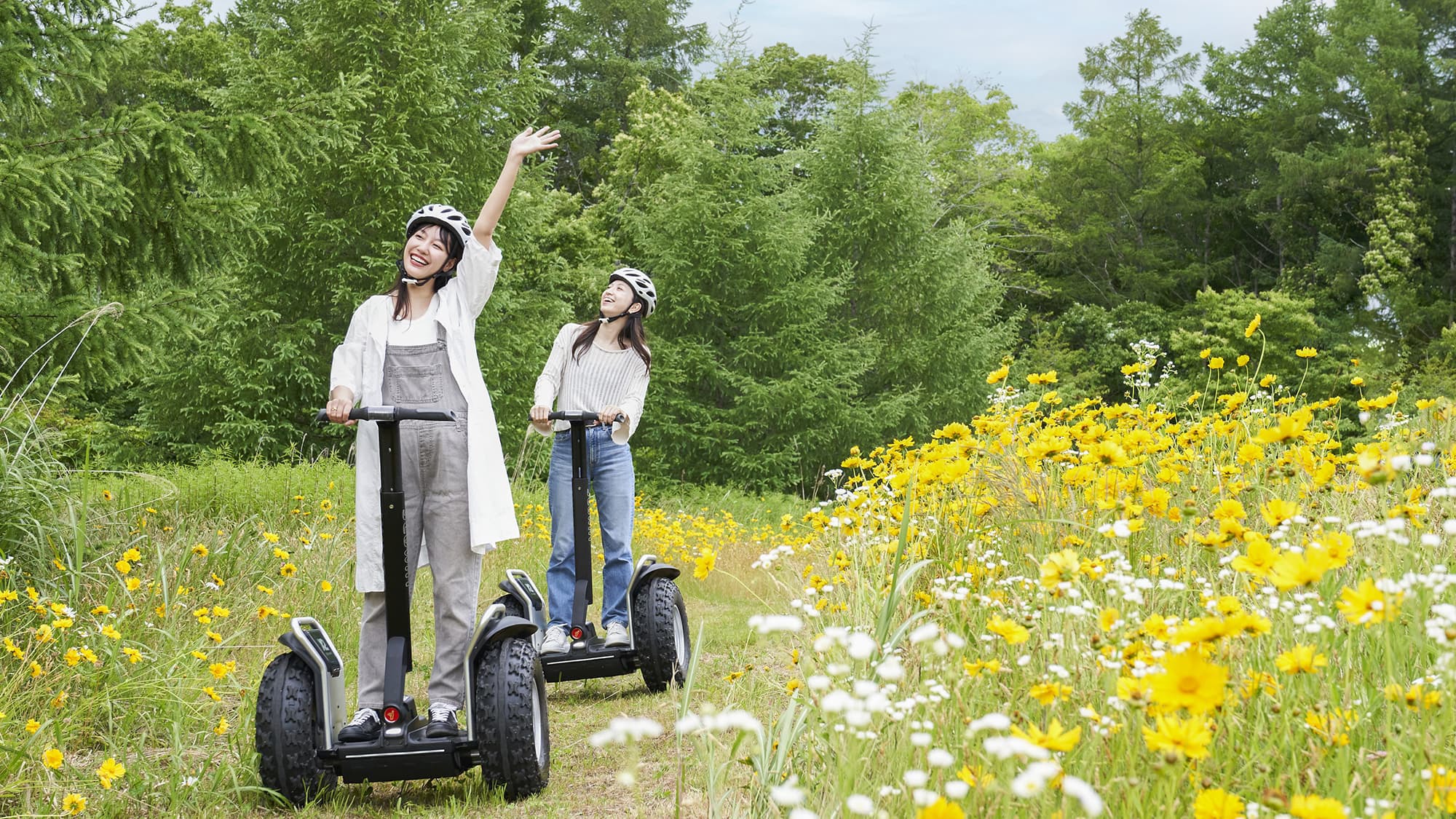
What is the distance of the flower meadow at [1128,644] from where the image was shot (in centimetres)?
146

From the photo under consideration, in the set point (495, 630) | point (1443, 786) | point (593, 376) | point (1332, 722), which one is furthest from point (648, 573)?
point (1443, 786)

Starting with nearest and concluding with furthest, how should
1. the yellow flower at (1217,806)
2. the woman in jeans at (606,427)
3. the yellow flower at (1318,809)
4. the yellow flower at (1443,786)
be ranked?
1. the yellow flower at (1318,809)
2. the yellow flower at (1217,806)
3. the yellow flower at (1443,786)
4. the woman in jeans at (606,427)

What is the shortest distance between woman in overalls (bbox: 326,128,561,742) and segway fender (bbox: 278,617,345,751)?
82mm

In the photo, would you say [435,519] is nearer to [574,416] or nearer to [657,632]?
[574,416]

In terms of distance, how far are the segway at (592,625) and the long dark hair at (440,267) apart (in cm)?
108

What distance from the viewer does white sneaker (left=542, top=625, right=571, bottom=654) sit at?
4.39 meters

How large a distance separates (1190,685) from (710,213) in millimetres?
15375

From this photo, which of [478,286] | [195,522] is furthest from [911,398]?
[478,286]

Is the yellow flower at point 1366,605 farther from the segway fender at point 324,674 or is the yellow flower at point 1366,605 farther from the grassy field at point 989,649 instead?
the segway fender at point 324,674

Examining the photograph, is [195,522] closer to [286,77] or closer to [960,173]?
[286,77]

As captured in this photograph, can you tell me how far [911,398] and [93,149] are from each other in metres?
13.6

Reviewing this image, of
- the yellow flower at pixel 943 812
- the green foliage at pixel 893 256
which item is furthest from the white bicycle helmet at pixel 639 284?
the green foliage at pixel 893 256

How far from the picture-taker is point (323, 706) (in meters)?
2.97

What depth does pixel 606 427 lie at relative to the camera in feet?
15.2
